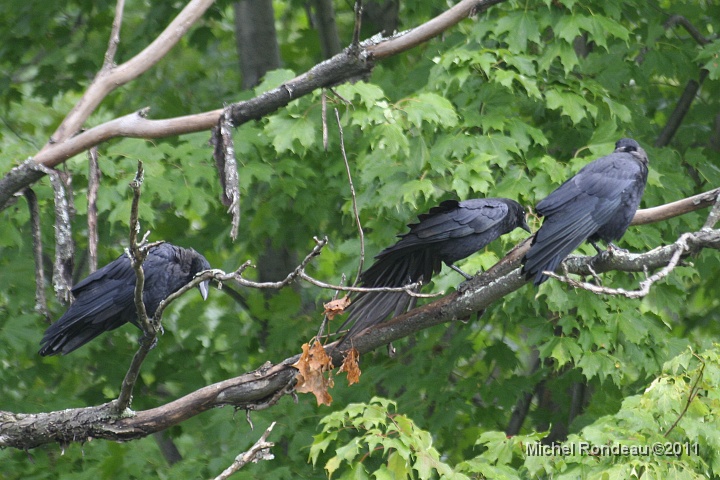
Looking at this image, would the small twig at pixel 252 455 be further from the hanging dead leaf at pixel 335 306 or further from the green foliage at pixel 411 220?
the green foliage at pixel 411 220

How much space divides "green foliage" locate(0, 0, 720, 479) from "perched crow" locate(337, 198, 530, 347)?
1.23 ft

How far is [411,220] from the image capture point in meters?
5.94

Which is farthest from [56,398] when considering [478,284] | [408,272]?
[478,284]

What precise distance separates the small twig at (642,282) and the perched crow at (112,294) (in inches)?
103

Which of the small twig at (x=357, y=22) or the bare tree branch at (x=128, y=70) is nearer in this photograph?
the small twig at (x=357, y=22)

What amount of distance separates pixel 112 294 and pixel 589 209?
270 cm

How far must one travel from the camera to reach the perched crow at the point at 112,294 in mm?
5078

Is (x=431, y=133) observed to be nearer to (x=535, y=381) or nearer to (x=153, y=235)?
(x=535, y=381)

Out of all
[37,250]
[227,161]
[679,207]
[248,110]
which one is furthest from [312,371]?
[679,207]

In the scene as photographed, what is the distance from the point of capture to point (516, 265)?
4.41 m

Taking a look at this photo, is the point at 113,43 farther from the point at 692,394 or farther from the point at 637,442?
the point at 692,394

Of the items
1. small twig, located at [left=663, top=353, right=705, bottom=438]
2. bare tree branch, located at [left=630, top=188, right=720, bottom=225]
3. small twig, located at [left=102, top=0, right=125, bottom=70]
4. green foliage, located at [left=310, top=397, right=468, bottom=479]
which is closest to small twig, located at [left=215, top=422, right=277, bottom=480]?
green foliage, located at [left=310, top=397, right=468, bottom=479]

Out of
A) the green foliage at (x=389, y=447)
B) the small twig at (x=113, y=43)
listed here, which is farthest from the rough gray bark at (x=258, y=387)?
the small twig at (x=113, y=43)

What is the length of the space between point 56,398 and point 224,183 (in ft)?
9.73
